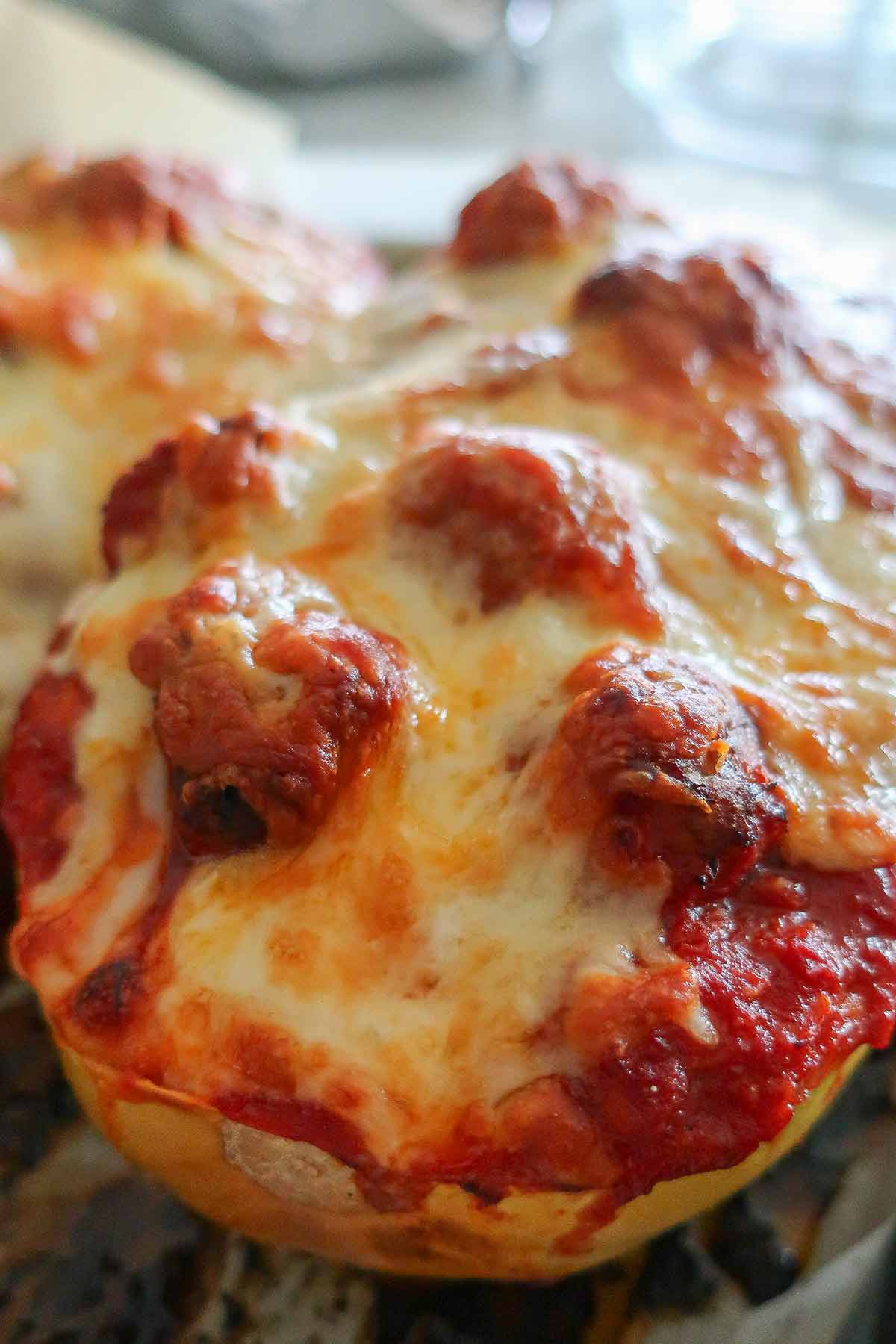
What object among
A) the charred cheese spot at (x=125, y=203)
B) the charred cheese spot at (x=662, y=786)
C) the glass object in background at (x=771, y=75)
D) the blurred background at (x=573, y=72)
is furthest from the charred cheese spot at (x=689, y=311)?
the glass object in background at (x=771, y=75)

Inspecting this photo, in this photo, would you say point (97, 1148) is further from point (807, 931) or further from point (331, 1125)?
point (807, 931)

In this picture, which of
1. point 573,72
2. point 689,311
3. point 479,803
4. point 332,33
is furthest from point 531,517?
point 573,72

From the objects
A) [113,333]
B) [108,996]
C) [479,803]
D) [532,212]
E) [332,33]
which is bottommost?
[108,996]

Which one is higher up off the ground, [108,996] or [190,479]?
[190,479]

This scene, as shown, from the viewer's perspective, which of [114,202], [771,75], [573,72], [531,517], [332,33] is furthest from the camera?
[573,72]

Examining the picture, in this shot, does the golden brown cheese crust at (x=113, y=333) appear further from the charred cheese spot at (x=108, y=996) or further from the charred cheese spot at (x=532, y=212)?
the charred cheese spot at (x=108, y=996)

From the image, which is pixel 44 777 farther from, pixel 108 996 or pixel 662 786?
pixel 662 786

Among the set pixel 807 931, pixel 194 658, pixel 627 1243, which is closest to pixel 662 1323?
pixel 627 1243
